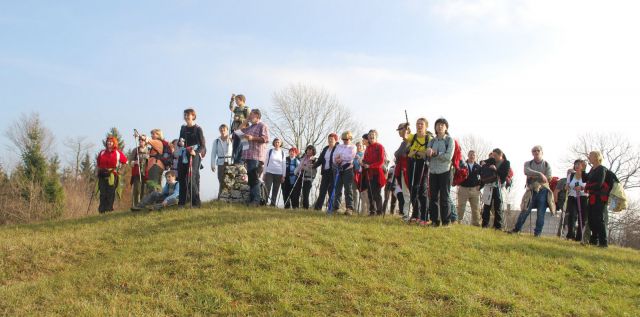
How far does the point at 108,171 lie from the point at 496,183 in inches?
390

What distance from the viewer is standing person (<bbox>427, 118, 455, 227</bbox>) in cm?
1101

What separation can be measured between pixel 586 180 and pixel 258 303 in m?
8.95

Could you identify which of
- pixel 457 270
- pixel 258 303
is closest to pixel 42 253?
pixel 258 303

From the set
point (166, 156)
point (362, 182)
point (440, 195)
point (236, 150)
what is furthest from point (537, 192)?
point (166, 156)

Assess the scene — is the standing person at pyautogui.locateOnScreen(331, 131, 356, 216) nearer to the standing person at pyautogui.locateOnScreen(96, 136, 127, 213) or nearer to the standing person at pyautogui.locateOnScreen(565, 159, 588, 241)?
the standing person at pyautogui.locateOnScreen(565, 159, 588, 241)

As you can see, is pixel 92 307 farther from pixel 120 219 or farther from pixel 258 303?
pixel 120 219

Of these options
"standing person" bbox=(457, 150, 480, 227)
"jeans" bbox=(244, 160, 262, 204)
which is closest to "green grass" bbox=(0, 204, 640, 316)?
"jeans" bbox=(244, 160, 262, 204)

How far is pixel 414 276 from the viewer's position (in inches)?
324

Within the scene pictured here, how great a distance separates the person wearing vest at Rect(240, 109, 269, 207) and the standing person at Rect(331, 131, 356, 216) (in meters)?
1.89

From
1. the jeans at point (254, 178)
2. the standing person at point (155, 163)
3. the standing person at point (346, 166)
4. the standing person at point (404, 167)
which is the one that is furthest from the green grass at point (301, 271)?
the standing person at point (155, 163)

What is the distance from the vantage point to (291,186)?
15375mm

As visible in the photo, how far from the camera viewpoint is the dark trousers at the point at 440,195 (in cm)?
1108

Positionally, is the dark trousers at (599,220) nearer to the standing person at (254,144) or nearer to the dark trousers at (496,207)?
the dark trousers at (496,207)

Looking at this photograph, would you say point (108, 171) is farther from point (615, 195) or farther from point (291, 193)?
point (615, 195)
